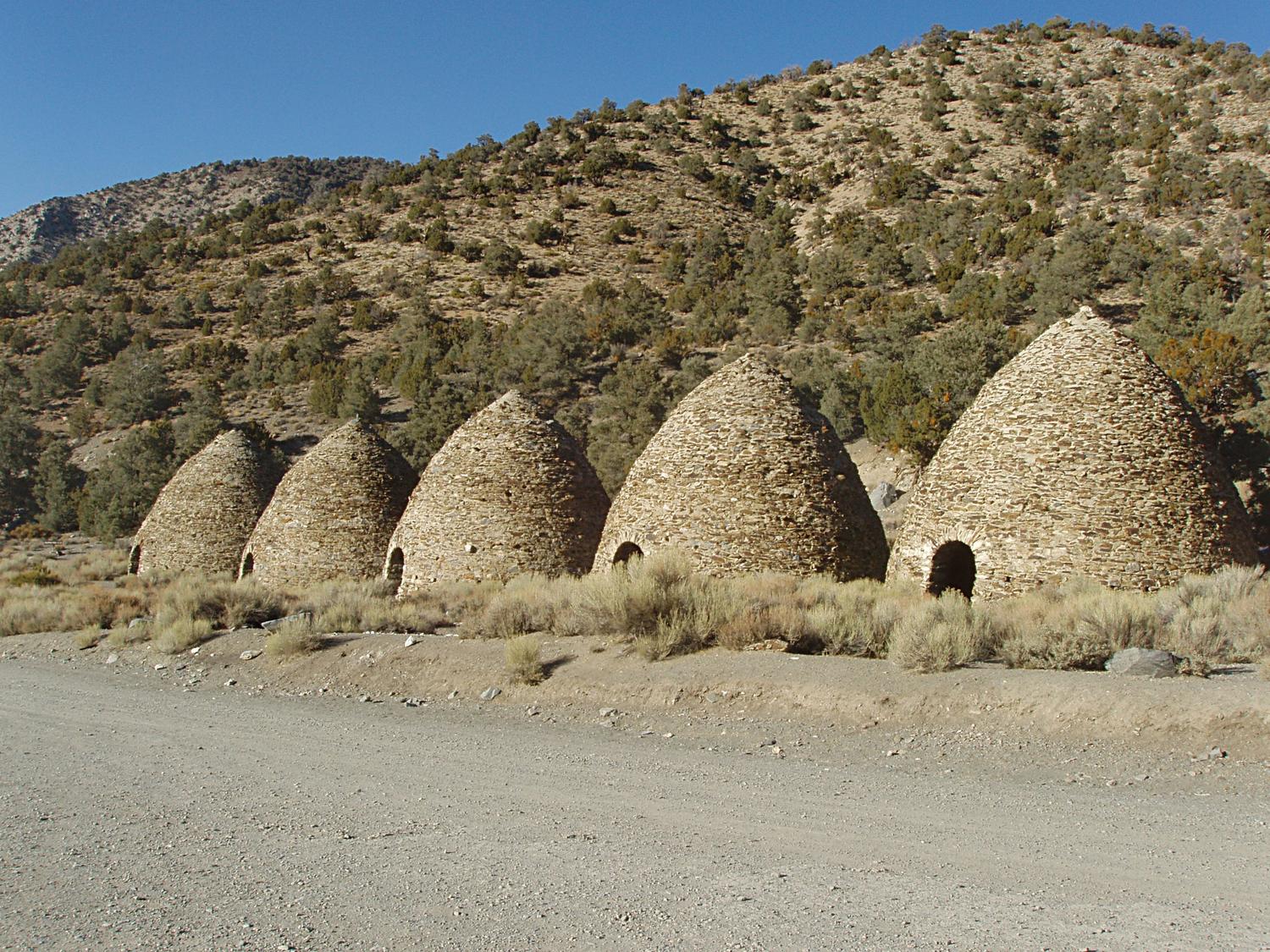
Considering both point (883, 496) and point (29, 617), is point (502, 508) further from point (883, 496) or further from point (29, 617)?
point (883, 496)

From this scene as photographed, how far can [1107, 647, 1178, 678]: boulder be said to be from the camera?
8.59 m

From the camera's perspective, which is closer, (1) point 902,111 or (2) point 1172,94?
(2) point 1172,94

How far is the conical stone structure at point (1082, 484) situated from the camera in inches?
440

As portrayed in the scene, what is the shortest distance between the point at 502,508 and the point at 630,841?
1072 cm

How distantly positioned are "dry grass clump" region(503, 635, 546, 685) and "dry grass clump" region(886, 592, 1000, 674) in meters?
3.95

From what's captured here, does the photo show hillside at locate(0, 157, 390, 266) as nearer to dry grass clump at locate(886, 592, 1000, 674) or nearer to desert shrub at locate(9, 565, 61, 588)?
desert shrub at locate(9, 565, 61, 588)

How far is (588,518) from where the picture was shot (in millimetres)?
16750

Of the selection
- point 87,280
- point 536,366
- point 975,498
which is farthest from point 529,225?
point 975,498

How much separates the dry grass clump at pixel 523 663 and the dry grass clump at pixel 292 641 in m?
3.57

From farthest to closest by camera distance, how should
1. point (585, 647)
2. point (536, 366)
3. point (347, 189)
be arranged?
point (347, 189) → point (536, 366) → point (585, 647)

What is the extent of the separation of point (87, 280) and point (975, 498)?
212ft

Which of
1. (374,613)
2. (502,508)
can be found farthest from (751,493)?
(374,613)

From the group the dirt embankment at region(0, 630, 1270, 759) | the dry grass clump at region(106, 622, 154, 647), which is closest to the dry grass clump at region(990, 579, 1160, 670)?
the dirt embankment at region(0, 630, 1270, 759)

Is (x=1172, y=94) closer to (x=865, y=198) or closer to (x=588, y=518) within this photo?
(x=865, y=198)
